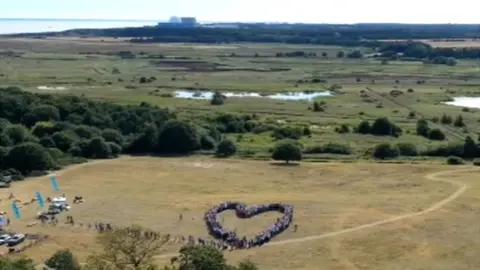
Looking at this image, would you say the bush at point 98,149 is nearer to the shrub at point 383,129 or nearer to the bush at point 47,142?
the bush at point 47,142

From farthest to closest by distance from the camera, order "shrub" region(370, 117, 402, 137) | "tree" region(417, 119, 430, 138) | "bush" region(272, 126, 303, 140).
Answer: "shrub" region(370, 117, 402, 137) → "tree" region(417, 119, 430, 138) → "bush" region(272, 126, 303, 140)

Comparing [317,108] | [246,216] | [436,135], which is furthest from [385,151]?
[317,108]

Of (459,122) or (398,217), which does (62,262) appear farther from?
(459,122)

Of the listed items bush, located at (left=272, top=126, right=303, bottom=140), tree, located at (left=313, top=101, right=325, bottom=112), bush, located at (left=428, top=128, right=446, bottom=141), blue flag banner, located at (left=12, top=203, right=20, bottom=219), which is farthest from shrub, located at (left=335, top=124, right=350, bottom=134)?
blue flag banner, located at (left=12, top=203, right=20, bottom=219)

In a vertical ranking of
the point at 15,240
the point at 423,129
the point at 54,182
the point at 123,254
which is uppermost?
the point at 123,254

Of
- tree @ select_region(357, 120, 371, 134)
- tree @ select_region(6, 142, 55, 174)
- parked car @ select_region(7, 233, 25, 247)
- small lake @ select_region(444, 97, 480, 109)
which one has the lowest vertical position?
small lake @ select_region(444, 97, 480, 109)

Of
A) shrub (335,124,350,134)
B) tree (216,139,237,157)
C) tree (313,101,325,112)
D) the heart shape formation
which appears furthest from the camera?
tree (313,101,325,112)

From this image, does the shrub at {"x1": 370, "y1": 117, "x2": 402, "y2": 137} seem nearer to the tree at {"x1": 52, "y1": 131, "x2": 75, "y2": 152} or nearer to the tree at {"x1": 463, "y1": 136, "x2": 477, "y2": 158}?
the tree at {"x1": 463, "y1": 136, "x2": 477, "y2": 158}
